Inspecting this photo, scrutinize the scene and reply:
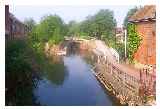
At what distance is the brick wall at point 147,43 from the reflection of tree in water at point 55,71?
0.42 meters

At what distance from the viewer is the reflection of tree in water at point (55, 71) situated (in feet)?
12.0

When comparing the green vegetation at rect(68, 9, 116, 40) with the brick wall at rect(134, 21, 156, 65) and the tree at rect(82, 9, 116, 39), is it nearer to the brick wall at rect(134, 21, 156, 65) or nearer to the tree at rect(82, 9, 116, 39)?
the tree at rect(82, 9, 116, 39)

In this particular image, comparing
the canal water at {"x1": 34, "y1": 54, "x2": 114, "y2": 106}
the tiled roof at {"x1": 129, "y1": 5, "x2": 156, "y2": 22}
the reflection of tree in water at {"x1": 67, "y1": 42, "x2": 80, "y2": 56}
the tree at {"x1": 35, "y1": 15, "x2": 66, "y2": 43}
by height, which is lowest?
the canal water at {"x1": 34, "y1": 54, "x2": 114, "y2": 106}

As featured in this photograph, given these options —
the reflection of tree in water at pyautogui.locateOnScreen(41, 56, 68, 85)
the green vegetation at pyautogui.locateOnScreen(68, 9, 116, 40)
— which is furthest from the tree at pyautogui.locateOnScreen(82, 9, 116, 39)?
the reflection of tree in water at pyautogui.locateOnScreen(41, 56, 68, 85)

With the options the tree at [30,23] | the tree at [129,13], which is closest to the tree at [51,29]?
the tree at [30,23]

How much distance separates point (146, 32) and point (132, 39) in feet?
0.30

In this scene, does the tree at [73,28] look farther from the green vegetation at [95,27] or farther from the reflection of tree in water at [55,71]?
the reflection of tree in water at [55,71]

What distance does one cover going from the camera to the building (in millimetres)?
3600

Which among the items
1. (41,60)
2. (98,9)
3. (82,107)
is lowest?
(82,107)

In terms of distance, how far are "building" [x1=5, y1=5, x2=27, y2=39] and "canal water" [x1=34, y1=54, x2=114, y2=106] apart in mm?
281

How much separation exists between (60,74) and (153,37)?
1.84 ft

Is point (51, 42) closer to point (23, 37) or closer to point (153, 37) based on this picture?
point (23, 37)

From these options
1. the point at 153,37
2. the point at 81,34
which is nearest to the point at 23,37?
the point at 81,34
